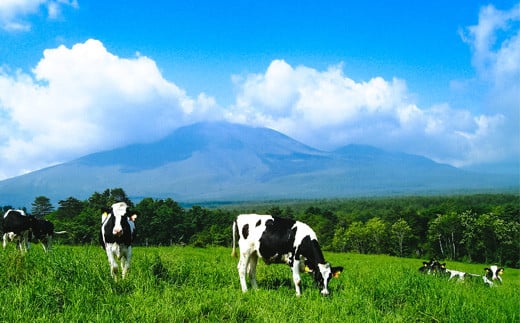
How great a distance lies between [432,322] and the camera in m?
6.88

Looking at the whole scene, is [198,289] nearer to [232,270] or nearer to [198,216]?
[232,270]

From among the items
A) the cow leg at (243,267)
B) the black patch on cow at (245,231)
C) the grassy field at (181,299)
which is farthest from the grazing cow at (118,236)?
the black patch on cow at (245,231)

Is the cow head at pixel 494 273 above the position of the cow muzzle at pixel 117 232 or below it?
below

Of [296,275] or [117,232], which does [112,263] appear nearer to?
[117,232]

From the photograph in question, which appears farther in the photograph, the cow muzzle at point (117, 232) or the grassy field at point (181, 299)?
the cow muzzle at point (117, 232)

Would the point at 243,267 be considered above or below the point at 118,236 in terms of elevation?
below

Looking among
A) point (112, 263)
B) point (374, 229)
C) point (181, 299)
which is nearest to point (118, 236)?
point (112, 263)

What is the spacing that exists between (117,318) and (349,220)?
8039 centimetres

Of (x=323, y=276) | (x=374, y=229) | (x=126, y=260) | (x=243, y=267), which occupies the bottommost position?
(x=374, y=229)

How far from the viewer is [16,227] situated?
14.6 meters

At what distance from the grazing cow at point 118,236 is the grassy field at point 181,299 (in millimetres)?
266

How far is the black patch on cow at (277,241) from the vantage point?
941 centimetres

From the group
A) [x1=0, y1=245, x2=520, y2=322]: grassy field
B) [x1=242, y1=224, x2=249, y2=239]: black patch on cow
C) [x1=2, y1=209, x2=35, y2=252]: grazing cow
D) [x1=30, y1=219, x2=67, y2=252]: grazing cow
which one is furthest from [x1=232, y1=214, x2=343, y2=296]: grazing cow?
[x1=30, y1=219, x2=67, y2=252]: grazing cow

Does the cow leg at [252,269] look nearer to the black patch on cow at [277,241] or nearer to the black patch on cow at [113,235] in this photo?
the black patch on cow at [277,241]
